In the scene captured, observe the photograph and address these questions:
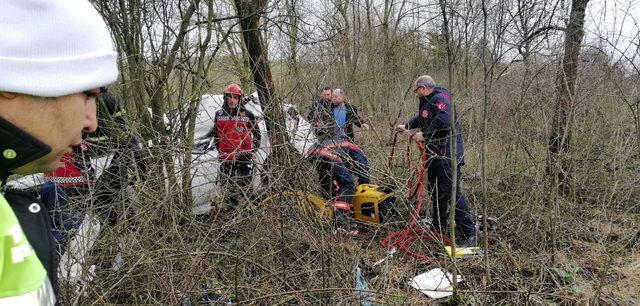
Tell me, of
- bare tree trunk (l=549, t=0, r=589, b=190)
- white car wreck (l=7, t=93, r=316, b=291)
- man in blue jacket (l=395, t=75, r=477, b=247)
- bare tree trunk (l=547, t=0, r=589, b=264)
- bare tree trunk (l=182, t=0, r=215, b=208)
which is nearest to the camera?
white car wreck (l=7, t=93, r=316, b=291)

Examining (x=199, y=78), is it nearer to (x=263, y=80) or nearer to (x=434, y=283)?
(x=263, y=80)

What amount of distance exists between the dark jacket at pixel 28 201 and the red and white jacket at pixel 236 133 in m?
2.87

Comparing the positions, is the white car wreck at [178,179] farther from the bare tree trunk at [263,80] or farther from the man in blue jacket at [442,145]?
the man in blue jacket at [442,145]

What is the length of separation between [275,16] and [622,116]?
449cm

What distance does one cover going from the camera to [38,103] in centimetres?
87

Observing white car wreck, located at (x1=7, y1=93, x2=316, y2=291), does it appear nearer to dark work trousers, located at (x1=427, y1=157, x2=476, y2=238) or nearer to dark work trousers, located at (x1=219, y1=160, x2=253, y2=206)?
dark work trousers, located at (x1=219, y1=160, x2=253, y2=206)

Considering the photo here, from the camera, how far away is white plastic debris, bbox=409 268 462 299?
11.7 feet

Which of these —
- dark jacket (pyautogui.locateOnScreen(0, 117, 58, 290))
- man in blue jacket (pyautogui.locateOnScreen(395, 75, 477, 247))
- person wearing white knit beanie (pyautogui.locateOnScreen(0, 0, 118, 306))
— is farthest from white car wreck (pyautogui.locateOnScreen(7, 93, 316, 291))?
person wearing white knit beanie (pyautogui.locateOnScreen(0, 0, 118, 306))

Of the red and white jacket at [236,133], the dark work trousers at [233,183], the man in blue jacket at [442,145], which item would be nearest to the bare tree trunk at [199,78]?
the red and white jacket at [236,133]

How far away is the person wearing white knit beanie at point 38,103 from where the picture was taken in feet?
2.56

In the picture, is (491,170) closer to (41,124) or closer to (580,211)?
(580,211)

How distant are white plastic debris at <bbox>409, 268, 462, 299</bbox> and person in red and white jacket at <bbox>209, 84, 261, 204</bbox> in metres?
1.66

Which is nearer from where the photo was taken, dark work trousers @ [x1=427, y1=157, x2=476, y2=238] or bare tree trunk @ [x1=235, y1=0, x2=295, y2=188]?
bare tree trunk @ [x1=235, y1=0, x2=295, y2=188]

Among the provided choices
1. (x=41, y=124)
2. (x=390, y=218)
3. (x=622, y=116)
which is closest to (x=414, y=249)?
(x=390, y=218)
